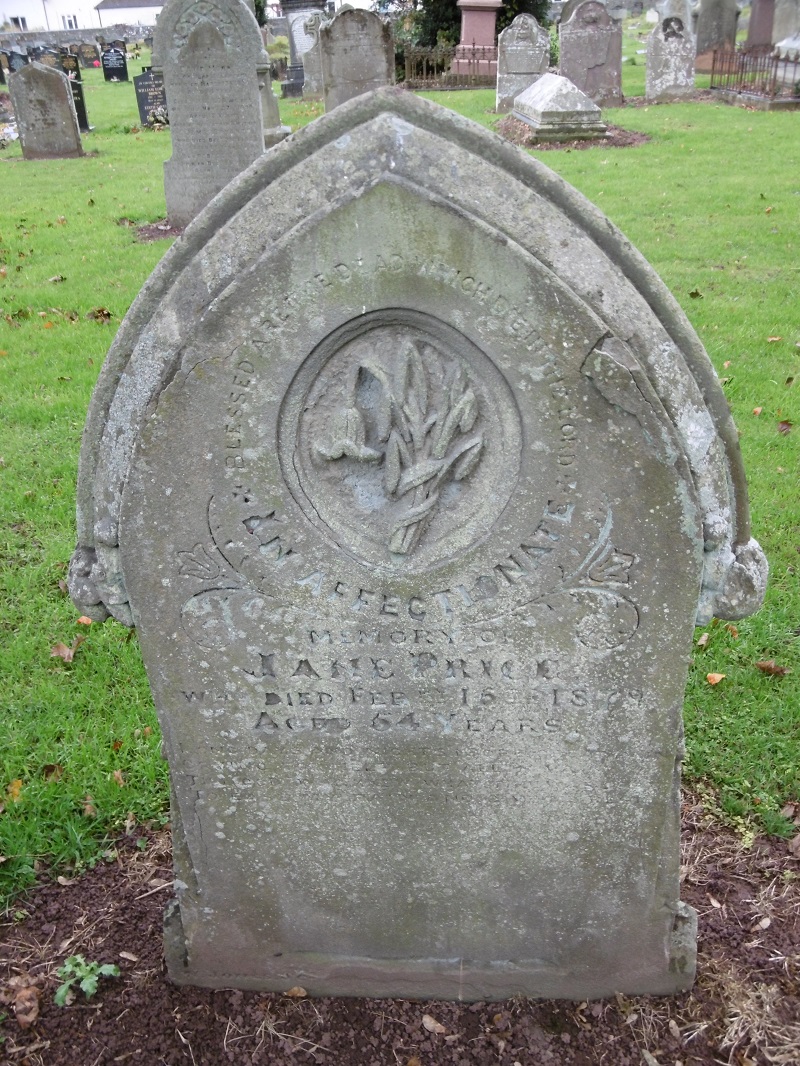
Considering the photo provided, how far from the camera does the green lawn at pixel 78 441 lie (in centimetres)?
338

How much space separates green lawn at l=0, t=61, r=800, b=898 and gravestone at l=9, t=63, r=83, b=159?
7.18 ft

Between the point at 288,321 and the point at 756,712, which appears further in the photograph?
the point at 756,712

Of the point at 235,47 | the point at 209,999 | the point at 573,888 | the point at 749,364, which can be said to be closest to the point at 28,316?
the point at 235,47

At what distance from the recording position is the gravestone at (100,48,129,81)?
30.8m

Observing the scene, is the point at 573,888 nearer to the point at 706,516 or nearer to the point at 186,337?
the point at 706,516

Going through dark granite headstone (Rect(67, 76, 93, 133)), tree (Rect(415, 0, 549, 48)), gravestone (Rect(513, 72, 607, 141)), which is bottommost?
gravestone (Rect(513, 72, 607, 141))

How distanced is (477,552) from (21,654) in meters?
2.81

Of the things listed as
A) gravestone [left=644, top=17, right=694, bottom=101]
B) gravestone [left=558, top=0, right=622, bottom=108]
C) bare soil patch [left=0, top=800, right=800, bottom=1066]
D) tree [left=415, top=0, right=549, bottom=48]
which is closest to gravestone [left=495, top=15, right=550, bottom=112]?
gravestone [left=558, top=0, right=622, bottom=108]

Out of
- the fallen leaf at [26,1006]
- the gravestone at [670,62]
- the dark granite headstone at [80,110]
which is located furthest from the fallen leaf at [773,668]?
the dark granite headstone at [80,110]

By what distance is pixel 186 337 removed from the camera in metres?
1.89

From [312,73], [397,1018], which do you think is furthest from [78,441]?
[312,73]

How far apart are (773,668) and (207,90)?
8.99 metres

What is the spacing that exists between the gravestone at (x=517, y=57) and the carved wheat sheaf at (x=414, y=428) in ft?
57.9

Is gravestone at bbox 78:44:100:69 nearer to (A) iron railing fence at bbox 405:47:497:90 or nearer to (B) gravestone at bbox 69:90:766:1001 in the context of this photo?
(A) iron railing fence at bbox 405:47:497:90
